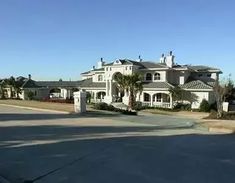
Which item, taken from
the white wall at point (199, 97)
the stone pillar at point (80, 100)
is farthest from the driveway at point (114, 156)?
the white wall at point (199, 97)

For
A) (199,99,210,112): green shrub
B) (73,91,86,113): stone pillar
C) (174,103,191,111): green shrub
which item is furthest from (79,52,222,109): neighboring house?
(73,91,86,113): stone pillar

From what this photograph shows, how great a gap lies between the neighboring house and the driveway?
32660 mm

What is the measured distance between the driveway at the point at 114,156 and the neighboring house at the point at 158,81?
32660 millimetres

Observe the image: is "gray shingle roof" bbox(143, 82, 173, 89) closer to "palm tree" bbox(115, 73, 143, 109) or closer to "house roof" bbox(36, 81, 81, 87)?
"palm tree" bbox(115, 73, 143, 109)

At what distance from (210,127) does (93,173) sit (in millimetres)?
11671

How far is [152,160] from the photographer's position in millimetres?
10961

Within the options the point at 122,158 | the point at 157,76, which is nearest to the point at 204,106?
the point at 157,76

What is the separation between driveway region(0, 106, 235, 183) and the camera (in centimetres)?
905

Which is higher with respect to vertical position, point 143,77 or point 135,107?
point 143,77

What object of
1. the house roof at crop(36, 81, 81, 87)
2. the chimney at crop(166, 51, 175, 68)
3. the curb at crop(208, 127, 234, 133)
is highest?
the chimney at crop(166, 51, 175, 68)

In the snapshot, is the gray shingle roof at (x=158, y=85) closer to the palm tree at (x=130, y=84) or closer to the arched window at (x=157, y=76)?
the arched window at (x=157, y=76)

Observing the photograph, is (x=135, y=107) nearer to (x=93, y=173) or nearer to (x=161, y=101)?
(x=161, y=101)

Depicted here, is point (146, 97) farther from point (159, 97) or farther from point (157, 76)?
point (157, 76)

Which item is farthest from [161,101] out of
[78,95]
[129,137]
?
[129,137]
